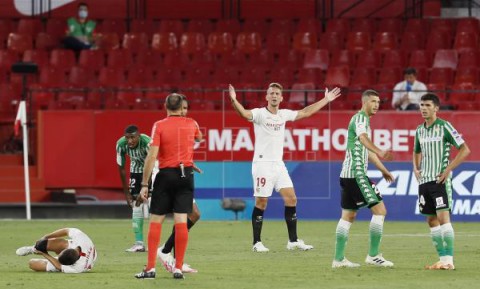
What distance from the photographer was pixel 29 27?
32.1 metres

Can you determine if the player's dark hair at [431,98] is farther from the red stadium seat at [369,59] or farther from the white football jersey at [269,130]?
the red stadium seat at [369,59]

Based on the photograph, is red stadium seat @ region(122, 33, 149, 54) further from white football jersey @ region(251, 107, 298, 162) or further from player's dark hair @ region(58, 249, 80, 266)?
player's dark hair @ region(58, 249, 80, 266)

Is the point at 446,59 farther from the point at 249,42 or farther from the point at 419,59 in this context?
the point at 249,42

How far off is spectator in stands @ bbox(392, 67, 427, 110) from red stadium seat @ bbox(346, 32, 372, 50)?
13.8 feet

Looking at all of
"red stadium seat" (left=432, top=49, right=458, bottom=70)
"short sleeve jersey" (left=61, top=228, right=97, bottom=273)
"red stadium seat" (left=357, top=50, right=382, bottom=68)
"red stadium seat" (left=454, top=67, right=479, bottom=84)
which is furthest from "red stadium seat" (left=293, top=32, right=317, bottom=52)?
"short sleeve jersey" (left=61, top=228, right=97, bottom=273)

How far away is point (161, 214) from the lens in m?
13.9

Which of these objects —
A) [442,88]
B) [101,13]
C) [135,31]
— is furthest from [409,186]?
[101,13]

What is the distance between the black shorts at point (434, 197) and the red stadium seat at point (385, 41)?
15.9m

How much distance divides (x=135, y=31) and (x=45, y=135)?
6212mm

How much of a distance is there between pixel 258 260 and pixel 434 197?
8.96ft

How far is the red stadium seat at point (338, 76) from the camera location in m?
28.9

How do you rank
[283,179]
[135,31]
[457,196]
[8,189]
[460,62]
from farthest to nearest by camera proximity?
1. [135,31]
2. [460,62]
3. [8,189]
4. [457,196]
5. [283,179]

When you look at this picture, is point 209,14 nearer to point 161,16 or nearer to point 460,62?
point 161,16

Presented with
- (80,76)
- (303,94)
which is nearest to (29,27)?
(80,76)
